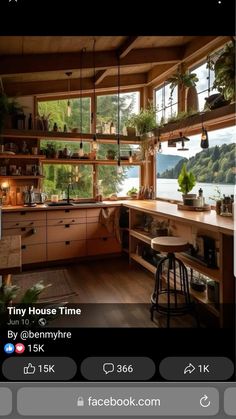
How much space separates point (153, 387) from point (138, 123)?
401 centimetres

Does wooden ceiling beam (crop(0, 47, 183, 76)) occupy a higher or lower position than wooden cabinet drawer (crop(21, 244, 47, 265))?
higher

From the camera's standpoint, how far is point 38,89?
13.0 ft

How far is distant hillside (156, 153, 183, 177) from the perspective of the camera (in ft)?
12.1

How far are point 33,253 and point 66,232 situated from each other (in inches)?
20.4

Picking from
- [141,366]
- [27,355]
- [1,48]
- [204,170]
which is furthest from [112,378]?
[1,48]

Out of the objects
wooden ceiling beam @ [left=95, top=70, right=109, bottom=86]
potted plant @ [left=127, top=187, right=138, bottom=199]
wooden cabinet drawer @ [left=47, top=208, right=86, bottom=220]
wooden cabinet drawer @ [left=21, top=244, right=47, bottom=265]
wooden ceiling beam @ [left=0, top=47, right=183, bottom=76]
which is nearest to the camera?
wooden ceiling beam @ [left=0, top=47, right=183, bottom=76]

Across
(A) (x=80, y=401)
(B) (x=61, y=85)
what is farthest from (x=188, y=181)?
(A) (x=80, y=401)

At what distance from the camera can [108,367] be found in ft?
1.66

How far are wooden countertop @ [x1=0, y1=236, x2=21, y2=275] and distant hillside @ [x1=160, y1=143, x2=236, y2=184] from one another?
189 cm

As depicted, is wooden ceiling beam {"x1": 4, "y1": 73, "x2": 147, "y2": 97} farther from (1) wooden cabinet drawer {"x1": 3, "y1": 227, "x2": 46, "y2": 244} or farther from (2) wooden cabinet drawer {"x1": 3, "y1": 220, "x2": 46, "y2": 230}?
(1) wooden cabinet drawer {"x1": 3, "y1": 227, "x2": 46, "y2": 244}

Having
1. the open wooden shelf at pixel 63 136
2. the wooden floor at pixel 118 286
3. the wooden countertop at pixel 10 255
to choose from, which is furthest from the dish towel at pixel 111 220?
the wooden countertop at pixel 10 255

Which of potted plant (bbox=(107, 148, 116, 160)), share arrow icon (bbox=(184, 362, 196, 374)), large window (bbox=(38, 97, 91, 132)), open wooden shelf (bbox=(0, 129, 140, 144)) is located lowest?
share arrow icon (bbox=(184, 362, 196, 374))

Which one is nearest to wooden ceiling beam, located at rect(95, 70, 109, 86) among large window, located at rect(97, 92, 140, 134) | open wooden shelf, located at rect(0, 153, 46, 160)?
large window, located at rect(97, 92, 140, 134)
